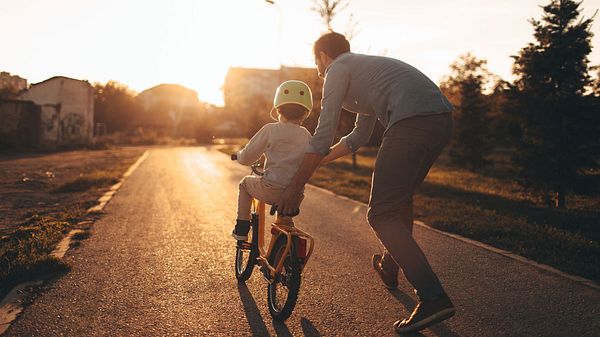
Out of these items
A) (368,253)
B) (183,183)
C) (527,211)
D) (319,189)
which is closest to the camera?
(368,253)

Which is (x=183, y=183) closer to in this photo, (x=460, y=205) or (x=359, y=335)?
(x=460, y=205)

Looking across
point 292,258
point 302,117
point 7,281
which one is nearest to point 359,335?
point 292,258

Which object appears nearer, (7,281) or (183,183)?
(7,281)

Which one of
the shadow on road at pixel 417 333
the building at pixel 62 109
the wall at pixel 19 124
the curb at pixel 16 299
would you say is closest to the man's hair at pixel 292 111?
the shadow on road at pixel 417 333

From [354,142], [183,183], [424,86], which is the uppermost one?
[424,86]

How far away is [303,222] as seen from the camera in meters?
7.59

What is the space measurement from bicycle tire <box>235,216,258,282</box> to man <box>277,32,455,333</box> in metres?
0.98

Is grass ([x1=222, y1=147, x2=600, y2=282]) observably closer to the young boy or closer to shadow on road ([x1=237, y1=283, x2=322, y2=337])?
shadow on road ([x1=237, y1=283, x2=322, y2=337])

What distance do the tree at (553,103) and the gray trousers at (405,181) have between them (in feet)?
33.9

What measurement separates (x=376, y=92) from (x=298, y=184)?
31.7 inches

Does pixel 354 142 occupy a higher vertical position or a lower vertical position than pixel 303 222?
higher

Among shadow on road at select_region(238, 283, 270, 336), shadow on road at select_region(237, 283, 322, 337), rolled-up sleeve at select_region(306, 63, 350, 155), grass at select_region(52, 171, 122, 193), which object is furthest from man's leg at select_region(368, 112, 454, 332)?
grass at select_region(52, 171, 122, 193)

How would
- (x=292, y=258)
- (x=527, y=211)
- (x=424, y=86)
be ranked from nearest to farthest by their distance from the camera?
(x=424, y=86), (x=292, y=258), (x=527, y=211)

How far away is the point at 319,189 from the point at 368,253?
729 cm
